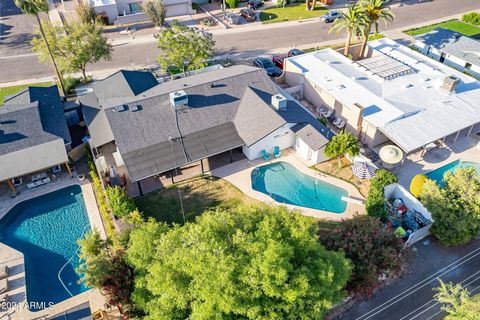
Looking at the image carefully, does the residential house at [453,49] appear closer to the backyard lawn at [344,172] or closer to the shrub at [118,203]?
the backyard lawn at [344,172]

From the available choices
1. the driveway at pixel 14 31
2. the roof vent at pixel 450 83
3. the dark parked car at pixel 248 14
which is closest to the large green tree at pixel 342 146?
the roof vent at pixel 450 83

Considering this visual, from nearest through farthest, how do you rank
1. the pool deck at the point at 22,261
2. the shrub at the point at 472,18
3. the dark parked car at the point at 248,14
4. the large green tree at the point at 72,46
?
the pool deck at the point at 22,261, the large green tree at the point at 72,46, the shrub at the point at 472,18, the dark parked car at the point at 248,14

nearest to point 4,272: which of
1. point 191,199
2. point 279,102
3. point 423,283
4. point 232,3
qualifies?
point 191,199

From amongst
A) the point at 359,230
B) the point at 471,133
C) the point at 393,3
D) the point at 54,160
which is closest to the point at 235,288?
the point at 359,230

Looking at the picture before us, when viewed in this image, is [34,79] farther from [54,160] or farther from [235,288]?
[235,288]

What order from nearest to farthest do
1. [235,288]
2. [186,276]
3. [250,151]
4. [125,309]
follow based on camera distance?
[235,288], [186,276], [125,309], [250,151]

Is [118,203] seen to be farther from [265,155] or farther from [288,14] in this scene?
[288,14]
